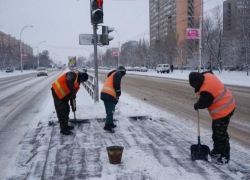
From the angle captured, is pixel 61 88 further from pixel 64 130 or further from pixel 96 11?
pixel 96 11

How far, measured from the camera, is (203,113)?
898 cm

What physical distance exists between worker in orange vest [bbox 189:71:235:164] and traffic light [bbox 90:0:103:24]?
4.85 metres

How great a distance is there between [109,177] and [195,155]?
5.19 feet

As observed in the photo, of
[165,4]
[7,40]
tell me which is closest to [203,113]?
[165,4]

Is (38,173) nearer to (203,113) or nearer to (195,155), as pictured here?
(195,155)

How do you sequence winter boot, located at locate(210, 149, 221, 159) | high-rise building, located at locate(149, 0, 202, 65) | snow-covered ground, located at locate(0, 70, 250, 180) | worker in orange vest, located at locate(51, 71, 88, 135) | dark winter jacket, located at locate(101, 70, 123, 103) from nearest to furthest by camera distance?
snow-covered ground, located at locate(0, 70, 250, 180), winter boot, located at locate(210, 149, 221, 159), worker in orange vest, located at locate(51, 71, 88, 135), dark winter jacket, located at locate(101, 70, 123, 103), high-rise building, located at locate(149, 0, 202, 65)

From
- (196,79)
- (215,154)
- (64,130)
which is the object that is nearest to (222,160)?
(215,154)

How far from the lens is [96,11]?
8.23 m

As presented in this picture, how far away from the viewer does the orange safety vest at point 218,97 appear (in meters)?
4.29

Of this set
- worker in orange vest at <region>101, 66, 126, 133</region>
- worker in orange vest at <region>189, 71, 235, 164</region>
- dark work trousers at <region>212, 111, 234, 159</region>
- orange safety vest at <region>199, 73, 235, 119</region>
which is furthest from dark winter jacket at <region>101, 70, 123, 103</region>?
dark work trousers at <region>212, 111, 234, 159</region>

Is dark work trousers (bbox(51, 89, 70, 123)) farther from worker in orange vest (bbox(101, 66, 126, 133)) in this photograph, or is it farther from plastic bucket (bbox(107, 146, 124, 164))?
plastic bucket (bbox(107, 146, 124, 164))

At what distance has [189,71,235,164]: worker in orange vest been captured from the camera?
4.29m

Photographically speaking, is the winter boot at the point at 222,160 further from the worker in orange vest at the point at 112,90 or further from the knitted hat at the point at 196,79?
the worker in orange vest at the point at 112,90

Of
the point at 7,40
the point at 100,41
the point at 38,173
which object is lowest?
the point at 38,173
